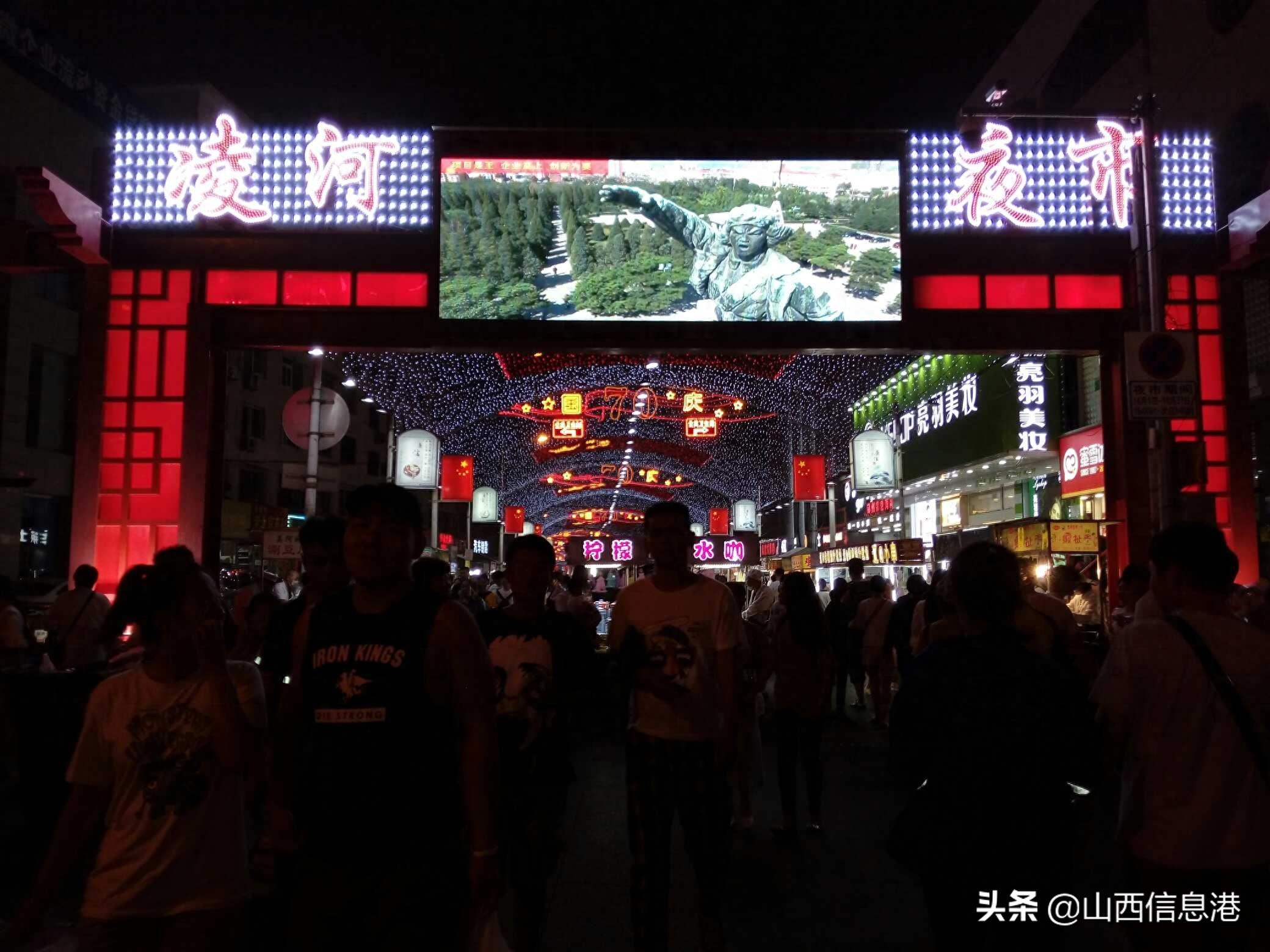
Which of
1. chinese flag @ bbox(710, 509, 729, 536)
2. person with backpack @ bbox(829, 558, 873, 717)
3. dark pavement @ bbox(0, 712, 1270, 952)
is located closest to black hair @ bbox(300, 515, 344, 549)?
dark pavement @ bbox(0, 712, 1270, 952)

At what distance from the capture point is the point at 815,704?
8.23m

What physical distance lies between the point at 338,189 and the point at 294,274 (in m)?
1.21

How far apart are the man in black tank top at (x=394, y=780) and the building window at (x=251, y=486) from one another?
38778 mm

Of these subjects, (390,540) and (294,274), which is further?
(294,274)

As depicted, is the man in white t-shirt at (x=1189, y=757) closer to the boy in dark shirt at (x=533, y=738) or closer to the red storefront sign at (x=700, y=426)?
the boy in dark shirt at (x=533, y=738)

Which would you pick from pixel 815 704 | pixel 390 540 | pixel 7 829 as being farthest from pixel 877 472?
pixel 390 540

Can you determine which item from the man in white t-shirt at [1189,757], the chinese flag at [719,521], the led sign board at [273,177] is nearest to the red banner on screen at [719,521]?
the chinese flag at [719,521]

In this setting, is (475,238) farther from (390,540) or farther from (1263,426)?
(1263,426)

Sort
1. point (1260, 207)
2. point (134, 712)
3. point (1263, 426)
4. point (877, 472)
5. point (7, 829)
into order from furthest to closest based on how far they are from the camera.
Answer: point (877, 472)
point (1263, 426)
point (1260, 207)
point (7, 829)
point (134, 712)

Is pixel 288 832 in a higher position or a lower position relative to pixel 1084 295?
lower

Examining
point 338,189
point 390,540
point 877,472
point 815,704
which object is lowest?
point 815,704

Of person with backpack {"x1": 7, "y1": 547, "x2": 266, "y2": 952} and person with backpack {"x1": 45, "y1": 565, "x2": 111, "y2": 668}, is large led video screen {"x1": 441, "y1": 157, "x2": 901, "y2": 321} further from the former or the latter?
person with backpack {"x1": 7, "y1": 547, "x2": 266, "y2": 952}

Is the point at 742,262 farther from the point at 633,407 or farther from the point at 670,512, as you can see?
the point at 633,407

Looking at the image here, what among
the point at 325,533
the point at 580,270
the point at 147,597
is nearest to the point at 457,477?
the point at 580,270
